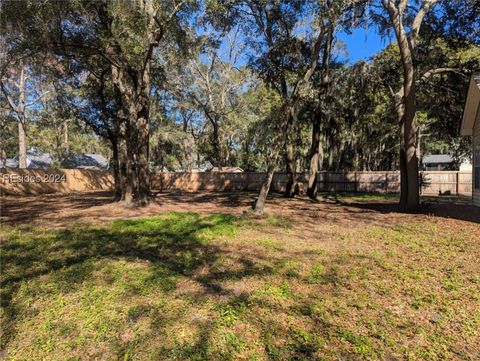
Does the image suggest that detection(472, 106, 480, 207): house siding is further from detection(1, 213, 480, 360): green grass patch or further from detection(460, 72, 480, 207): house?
detection(1, 213, 480, 360): green grass patch

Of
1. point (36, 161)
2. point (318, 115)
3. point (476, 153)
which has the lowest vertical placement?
point (476, 153)

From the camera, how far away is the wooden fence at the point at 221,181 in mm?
19719

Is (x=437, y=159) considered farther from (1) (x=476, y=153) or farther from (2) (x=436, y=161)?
(1) (x=476, y=153)

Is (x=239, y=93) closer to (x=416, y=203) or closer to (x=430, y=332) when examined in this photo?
(x=416, y=203)

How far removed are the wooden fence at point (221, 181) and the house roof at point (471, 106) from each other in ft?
28.1

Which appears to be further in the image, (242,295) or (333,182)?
(333,182)

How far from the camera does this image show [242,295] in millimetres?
3930

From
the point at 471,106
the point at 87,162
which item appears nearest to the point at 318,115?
the point at 471,106

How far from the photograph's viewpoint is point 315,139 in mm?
15961

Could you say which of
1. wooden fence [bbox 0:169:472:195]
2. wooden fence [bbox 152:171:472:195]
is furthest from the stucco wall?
wooden fence [bbox 152:171:472:195]

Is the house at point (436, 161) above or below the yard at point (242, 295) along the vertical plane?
above

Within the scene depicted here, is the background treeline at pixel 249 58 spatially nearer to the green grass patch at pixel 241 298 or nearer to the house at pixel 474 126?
the house at pixel 474 126

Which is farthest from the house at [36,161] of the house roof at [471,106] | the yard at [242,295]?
the house roof at [471,106]

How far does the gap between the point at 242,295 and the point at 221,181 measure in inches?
821
